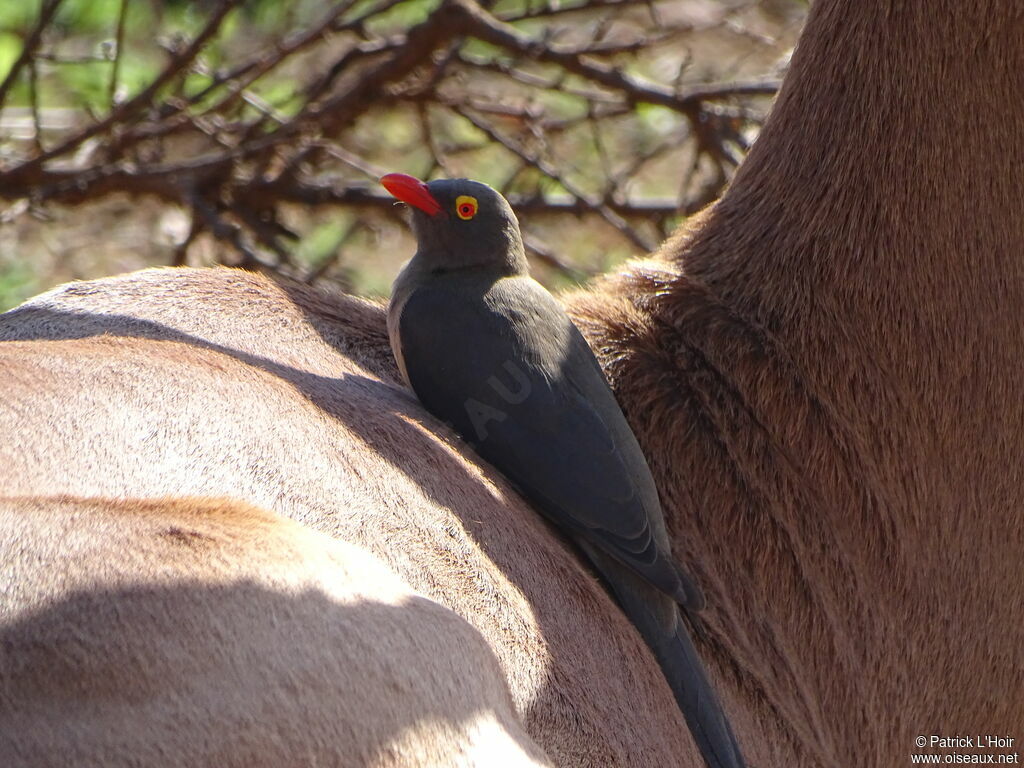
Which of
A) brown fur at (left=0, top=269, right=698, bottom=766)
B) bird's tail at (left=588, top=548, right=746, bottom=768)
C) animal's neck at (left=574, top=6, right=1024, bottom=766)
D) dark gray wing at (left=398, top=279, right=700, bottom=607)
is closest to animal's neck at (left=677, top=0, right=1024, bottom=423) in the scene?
animal's neck at (left=574, top=6, right=1024, bottom=766)

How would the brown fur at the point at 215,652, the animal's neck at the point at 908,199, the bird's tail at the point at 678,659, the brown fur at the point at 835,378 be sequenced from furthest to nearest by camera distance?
the animal's neck at the point at 908,199, the brown fur at the point at 835,378, the bird's tail at the point at 678,659, the brown fur at the point at 215,652

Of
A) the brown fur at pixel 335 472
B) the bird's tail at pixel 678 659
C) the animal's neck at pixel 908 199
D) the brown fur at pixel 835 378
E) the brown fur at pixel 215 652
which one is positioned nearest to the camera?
the brown fur at pixel 215 652

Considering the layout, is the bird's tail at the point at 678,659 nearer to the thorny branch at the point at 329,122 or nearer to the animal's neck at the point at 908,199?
the animal's neck at the point at 908,199

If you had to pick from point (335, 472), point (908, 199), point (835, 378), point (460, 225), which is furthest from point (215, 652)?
point (908, 199)

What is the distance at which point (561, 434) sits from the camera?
2449 millimetres

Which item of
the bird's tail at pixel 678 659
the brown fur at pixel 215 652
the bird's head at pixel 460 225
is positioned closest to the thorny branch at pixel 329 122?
the bird's head at pixel 460 225

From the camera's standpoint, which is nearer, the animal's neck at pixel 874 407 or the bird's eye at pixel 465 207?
the animal's neck at pixel 874 407

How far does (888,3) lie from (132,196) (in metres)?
3.29

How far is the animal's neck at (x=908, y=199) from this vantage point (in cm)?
272

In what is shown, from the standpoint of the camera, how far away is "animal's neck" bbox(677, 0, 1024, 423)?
2723mm

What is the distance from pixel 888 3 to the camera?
276 cm

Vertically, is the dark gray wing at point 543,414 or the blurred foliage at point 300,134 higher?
the blurred foliage at point 300,134

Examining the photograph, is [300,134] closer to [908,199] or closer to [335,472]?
[908,199]

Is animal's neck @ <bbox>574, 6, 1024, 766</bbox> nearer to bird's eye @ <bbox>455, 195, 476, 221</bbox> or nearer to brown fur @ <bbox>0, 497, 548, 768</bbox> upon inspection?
bird's eye @ <bbox>455, 195, 476, 221</bbox>
